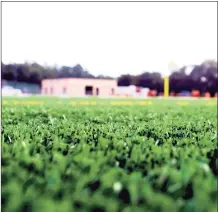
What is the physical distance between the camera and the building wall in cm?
5359

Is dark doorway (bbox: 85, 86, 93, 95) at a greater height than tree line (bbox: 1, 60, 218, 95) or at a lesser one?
lesser

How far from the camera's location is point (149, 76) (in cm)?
6153

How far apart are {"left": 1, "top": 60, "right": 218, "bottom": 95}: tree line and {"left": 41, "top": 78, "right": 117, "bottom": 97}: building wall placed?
1644mm

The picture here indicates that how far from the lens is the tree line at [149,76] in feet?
188

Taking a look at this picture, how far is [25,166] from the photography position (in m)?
2.53

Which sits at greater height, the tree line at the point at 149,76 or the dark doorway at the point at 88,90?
the tree line at the point at 149,76

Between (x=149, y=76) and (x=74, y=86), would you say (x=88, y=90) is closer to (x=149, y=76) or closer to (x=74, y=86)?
(x=74, y=86)

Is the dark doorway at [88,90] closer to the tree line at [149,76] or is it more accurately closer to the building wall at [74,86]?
the building wall at [74,86]

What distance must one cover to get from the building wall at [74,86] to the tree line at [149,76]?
5.39 ft

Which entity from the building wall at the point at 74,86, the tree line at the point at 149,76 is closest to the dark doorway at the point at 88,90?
the building wall at the point at 74,86

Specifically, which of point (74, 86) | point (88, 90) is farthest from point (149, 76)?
point (74, 86)

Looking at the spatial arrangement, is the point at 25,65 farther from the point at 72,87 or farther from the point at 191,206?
the point at 191,206

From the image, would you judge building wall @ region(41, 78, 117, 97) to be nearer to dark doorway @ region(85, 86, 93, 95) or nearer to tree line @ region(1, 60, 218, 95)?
dark doorway @ region(85, 86, 93, 95)

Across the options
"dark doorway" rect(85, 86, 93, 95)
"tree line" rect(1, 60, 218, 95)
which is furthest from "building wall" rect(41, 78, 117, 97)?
"tree line" rect(1, 60, 218, 95)
